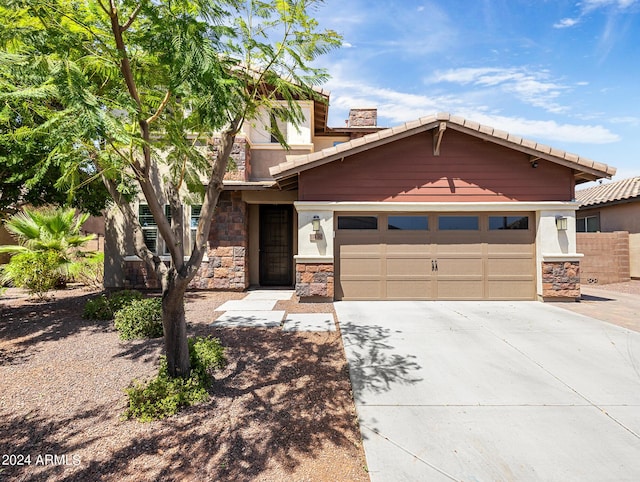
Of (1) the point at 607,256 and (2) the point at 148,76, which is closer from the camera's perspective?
(2) the point at 148,76

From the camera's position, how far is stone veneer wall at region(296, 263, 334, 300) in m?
8.23

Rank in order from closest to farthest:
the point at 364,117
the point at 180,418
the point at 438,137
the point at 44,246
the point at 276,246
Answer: the point at 180,418
the point at 44,246
the point at 438,137
the point at 276,246
the point at 364,117

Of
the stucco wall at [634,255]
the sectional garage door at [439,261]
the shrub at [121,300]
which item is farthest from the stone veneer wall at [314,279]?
the stucco wall at [634,255]

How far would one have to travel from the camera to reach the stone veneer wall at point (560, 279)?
8.22 meters

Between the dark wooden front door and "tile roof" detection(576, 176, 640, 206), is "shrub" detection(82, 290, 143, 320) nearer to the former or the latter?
the dark wooden front door

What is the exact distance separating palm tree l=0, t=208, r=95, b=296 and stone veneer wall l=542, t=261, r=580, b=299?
452 inches

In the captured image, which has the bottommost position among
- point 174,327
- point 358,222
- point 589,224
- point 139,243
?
point 174,327

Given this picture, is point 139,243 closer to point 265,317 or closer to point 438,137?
point 265,317

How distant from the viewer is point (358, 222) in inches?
337

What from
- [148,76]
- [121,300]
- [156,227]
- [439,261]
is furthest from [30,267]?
[439,261]

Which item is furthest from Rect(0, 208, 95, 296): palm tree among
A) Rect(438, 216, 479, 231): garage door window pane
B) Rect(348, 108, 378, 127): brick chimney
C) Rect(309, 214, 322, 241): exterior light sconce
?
Rect(348, 108, 378, 127): brick chimney

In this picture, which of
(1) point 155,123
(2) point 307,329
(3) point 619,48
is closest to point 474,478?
(2) point 307,329

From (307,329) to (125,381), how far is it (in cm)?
299

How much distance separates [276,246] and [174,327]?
7.38 m
